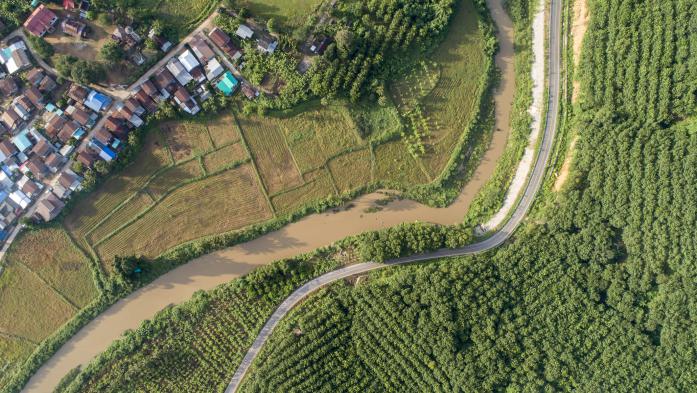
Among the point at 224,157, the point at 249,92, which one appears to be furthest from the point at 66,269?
the point at 249,92

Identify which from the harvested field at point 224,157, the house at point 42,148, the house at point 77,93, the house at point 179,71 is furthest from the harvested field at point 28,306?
the house at point 179,71

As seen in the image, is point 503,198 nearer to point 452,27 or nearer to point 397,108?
point 397,108

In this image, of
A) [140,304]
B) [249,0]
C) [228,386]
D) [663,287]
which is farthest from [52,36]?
[663,287]

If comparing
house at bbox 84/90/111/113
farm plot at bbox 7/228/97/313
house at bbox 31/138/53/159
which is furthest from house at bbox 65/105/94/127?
farm plot at bbox 7/228/97/313

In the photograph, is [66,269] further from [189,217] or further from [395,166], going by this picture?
[395,166]

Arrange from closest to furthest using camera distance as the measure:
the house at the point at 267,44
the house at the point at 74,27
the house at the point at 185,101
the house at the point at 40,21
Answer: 1. the house at the point at 40,21
2. the house at the point at 74,27
3. the house at the point at 185,101
4. the house at the point at 267,44

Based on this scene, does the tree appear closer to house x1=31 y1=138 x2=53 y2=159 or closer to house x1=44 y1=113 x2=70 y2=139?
house x1=44 y1=113 x2=70 y2=139

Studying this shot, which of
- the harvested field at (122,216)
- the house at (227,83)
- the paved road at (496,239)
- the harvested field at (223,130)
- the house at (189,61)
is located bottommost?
the paved road at (496,239)

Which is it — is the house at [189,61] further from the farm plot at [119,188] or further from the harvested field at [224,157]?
the harvested field at [224,157]
